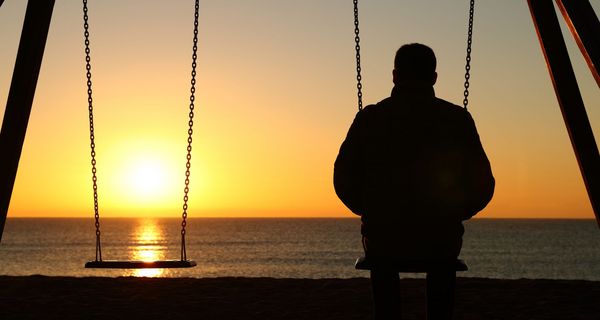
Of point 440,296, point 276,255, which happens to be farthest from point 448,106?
point 276,255

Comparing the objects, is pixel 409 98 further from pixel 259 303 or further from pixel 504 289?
pixel 504 289

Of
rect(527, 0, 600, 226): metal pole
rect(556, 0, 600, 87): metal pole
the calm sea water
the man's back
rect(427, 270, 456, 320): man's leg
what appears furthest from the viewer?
the calm sea water

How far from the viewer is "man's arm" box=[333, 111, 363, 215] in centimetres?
499

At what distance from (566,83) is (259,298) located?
12.5 ft

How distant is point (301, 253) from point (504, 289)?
377 ft

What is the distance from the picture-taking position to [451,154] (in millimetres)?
4914

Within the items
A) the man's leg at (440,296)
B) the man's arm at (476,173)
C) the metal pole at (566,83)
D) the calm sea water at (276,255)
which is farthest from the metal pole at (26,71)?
the calm sea water at (276,255)

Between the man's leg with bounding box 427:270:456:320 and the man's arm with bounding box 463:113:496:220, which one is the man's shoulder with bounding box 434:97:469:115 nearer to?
the man's arm with bounding box 463:113:496:220

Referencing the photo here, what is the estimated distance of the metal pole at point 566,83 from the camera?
830 centimetres

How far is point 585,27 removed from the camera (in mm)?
7812

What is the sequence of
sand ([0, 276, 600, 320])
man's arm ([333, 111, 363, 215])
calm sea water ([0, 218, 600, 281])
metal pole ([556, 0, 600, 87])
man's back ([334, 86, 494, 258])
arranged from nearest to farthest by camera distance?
1. man's back ([334, 86, 494, 258])
2. man's arm ([333, 111, 363, 215])
3. metal pole ([556, 0, 600, 87])
4. sand ([0, 276, 600, 320])
5. calm sea water ([0, 218, 600, 281])

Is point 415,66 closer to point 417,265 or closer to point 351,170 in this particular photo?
point 351,170

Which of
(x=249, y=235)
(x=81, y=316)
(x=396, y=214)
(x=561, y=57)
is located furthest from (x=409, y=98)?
(x=249, y=235)

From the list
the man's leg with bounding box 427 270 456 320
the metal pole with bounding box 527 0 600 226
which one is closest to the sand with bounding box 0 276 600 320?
the metal pole with bounding box 527 0 600 226
